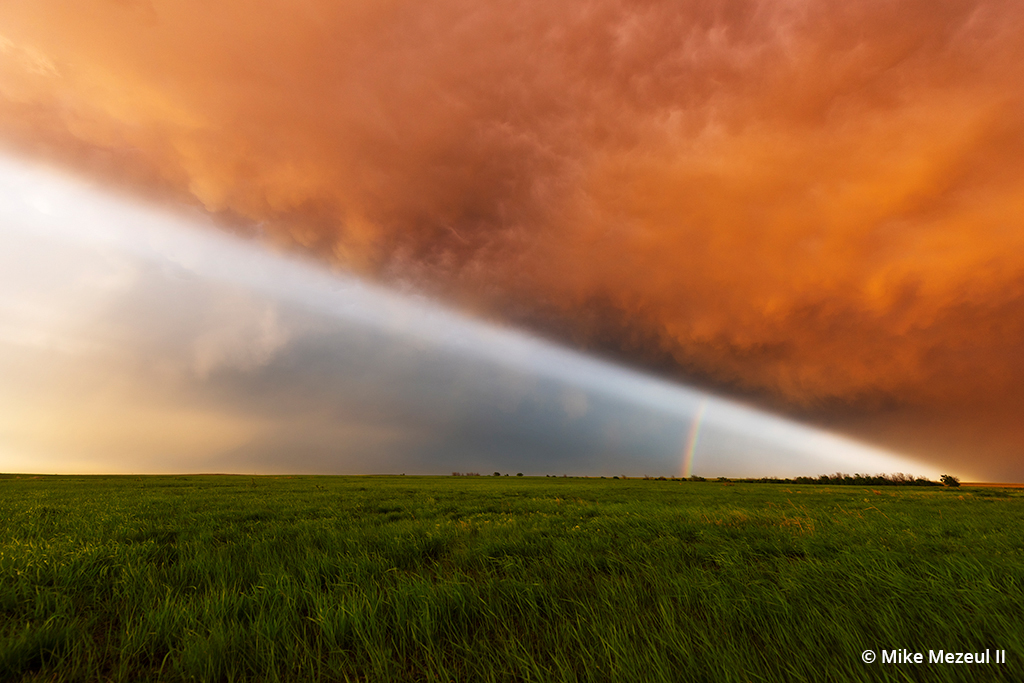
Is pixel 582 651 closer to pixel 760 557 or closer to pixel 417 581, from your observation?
pixel 417 581

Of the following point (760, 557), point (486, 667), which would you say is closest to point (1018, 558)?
point (760, 557)

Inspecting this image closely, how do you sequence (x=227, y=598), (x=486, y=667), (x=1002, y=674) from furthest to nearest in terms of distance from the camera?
(x=227, y=598), (x=486, y=667), (x=1002, y=674)

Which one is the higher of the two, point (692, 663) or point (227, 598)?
point (692, 663)

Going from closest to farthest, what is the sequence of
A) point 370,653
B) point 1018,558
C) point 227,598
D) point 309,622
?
point 370,653 → point 309,622 → point 227,598 → point 1018,558

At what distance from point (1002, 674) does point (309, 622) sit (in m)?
4.56

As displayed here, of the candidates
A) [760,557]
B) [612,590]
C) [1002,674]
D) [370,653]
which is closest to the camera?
[1002,674]

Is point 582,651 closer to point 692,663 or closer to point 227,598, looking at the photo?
point 692,663

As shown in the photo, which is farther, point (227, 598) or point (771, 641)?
point (227, 598)

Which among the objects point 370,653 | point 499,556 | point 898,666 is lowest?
point 499,556

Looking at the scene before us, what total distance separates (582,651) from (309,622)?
2195 millimetres

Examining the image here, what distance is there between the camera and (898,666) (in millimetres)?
2271

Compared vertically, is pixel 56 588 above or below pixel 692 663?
below

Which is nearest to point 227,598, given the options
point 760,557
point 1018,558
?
point 760,557

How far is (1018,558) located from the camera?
4.98 m
